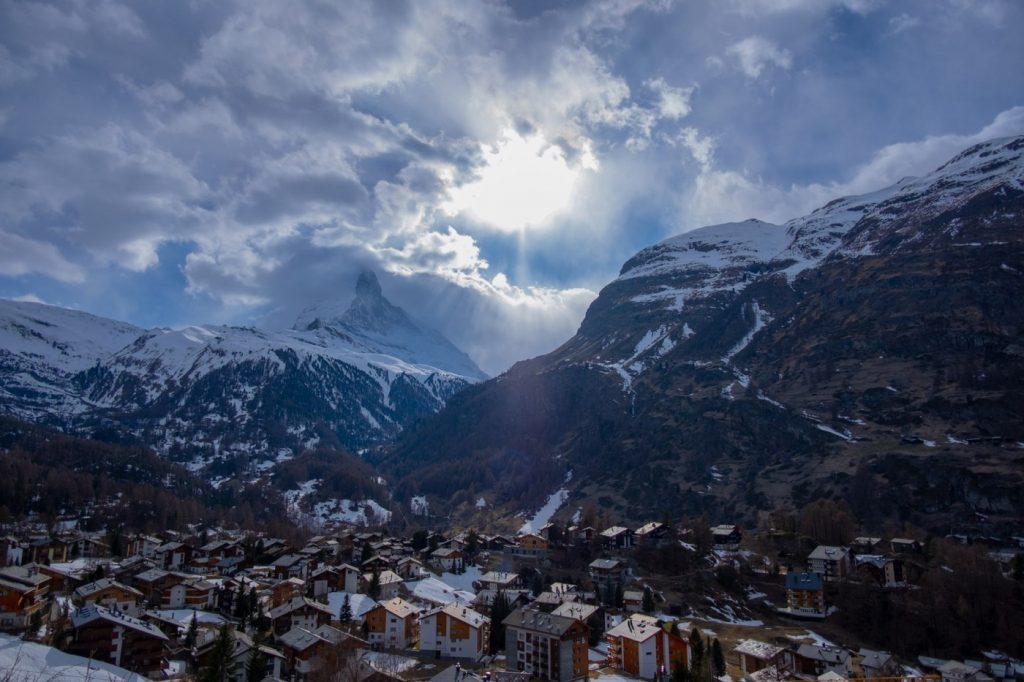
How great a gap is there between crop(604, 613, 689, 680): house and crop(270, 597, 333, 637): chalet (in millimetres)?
31155

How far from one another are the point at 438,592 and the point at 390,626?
68.2ft

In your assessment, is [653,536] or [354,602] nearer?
[354,602]

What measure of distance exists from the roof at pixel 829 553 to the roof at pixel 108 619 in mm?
83800

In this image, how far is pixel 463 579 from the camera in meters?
107

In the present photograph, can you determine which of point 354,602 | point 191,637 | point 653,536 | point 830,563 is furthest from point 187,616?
point 830,563

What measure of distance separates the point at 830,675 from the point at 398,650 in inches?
1647

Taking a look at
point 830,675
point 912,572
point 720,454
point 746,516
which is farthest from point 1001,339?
point 830,675

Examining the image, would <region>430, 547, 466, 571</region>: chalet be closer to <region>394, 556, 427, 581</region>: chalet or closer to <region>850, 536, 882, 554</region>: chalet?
<region>394, 556, 427, 581</region>: chalet

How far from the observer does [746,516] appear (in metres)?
144

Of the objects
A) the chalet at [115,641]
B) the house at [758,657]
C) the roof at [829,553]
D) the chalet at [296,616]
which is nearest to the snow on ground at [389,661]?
the chalet at [296,616]

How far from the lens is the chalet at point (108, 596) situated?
7281cm

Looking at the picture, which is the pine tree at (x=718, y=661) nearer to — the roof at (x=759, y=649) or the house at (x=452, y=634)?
the roof at (x=759, y=649)

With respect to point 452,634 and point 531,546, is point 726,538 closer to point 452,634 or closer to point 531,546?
point 531,546

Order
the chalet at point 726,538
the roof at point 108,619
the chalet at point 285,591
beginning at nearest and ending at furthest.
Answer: the roof at point 108,619 → the chalet at point 285,591 → the chalet at point 726,538
